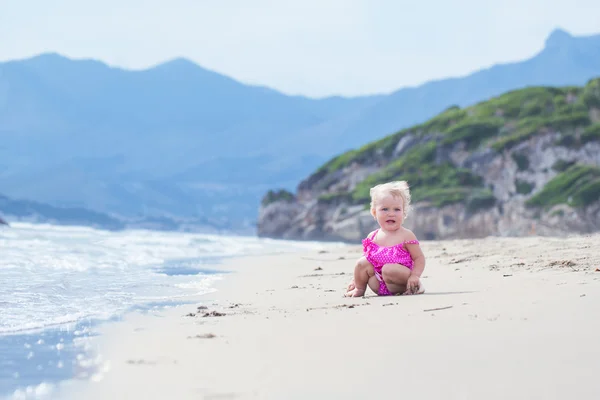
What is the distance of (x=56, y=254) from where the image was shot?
39.4 ft

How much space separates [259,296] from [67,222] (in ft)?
282

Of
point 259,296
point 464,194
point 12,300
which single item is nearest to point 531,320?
point 259,296

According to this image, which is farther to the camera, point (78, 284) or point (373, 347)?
point (78, 284)

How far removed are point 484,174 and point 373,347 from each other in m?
43.9

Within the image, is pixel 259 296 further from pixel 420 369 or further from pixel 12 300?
pixel 420 369

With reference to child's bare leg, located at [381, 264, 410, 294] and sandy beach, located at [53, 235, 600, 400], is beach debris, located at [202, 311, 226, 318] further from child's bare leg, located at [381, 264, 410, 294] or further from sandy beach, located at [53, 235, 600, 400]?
child's bare leg, located at [381, 264, 410, 294]

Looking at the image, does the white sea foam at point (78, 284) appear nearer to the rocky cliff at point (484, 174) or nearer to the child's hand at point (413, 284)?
the child's hand at point (413, 284)

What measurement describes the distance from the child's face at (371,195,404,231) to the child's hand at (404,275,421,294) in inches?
21.1

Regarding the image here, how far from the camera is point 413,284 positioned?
6234 millimetres

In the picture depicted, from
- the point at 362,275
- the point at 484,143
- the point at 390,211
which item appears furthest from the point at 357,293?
the point at 484,143

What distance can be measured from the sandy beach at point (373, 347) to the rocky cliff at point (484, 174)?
30.8m

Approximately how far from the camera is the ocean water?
3.55 m

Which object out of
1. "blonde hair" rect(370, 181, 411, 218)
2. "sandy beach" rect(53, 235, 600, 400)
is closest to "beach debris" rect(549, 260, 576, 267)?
"sandy beach" rect(53, 235, 600, 400)

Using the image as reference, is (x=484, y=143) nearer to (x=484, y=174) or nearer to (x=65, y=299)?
(x=484, y=174)
